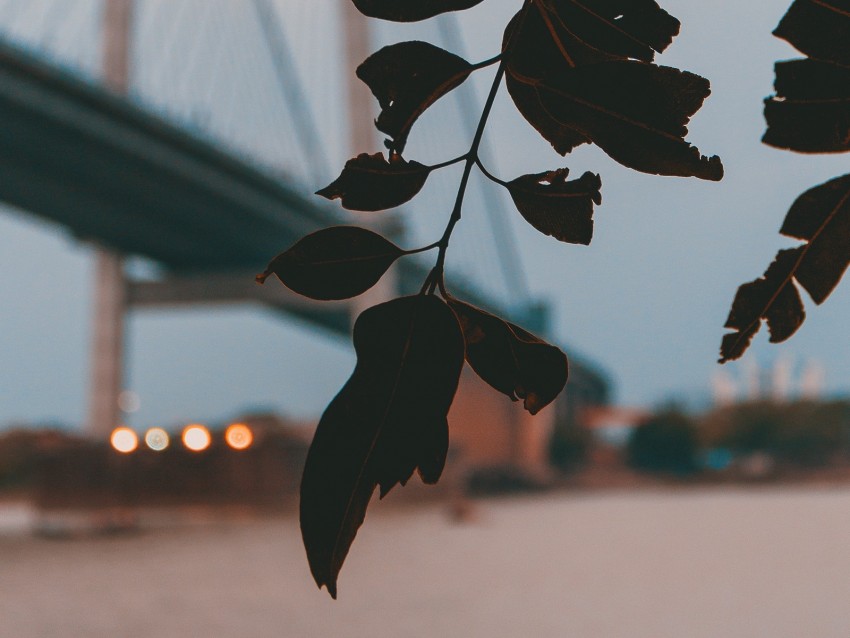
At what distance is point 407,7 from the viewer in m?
0.18

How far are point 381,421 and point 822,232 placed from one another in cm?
10

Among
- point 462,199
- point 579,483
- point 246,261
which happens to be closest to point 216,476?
point 246,261

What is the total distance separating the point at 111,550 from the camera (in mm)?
9344

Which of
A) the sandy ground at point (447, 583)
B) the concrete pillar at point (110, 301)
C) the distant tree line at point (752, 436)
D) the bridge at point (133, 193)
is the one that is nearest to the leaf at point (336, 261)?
the sandy ground at point (447, 583)

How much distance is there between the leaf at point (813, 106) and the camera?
18 centimetres

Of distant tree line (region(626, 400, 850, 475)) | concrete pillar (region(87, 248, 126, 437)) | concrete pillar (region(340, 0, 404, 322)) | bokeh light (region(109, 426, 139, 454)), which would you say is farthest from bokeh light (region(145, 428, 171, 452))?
distant tree line (region(626, 400, 850, 475))

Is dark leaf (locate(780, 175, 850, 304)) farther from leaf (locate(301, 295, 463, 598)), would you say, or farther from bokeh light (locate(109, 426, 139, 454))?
bokeh light (locate(109, 426, 139, 454))

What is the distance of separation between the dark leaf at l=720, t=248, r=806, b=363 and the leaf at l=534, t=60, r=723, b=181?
0.04 meters

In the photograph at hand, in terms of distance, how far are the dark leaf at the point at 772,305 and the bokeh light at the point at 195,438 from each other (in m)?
11.6

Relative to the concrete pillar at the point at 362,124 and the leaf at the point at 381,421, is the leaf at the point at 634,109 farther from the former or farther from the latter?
the concrete pillar at the point at 362,124

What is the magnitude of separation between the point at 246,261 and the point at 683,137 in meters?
16.7

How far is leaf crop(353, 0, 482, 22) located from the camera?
181 millimetres

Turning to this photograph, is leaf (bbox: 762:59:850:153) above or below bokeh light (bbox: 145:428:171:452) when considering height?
above

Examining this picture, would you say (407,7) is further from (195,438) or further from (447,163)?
(195,438)
